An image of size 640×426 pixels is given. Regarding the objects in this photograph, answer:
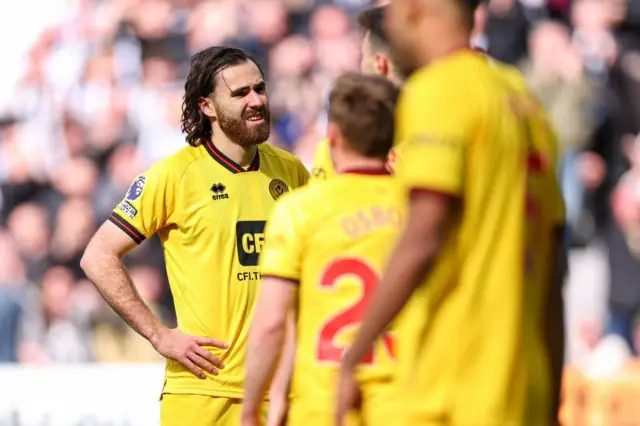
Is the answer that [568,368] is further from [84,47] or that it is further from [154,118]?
[84,47]

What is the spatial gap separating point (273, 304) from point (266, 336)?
0.10 metres

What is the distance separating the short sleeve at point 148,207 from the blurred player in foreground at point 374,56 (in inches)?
43.3

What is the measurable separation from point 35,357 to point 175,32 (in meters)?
3.44

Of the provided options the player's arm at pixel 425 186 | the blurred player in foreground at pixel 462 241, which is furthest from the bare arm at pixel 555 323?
the player's arm at pixel 425 186

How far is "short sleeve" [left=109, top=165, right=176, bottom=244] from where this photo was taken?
5.88 meters

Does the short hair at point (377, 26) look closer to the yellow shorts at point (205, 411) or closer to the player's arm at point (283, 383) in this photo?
the player's arm at point (283, 383)

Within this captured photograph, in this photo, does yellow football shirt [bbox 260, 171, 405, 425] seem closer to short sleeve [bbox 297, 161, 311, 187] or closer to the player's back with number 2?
the player's back with number 2

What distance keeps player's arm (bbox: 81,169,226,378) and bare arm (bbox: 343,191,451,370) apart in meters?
2.86

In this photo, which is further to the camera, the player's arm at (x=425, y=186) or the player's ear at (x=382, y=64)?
the player's ear at (x=382, y=64)

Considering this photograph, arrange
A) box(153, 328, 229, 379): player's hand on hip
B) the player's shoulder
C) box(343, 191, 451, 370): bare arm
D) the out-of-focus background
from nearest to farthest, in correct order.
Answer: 1. box(343, 191, 451, 370): bare arm
2. box(153, 328, 229, 379): player's hand on hip
3. the player's shoulder
4. the out-of-focus background

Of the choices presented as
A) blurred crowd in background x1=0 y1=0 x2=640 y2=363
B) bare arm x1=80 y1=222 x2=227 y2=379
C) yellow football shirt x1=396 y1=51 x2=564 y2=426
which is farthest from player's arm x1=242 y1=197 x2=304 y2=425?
blurred crowd in background x1=0 y1=0 x2=640 y2=363

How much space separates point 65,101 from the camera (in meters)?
12.4

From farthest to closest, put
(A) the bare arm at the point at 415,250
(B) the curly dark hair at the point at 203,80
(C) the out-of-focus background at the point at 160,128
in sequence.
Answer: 1. (C) the out-of-focus background at the point at 160,128
2. (B) the curly dark hair at the point at 203,80
3. (A) the bare arm at the point at 415,250

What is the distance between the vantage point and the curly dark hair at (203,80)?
6.13m
